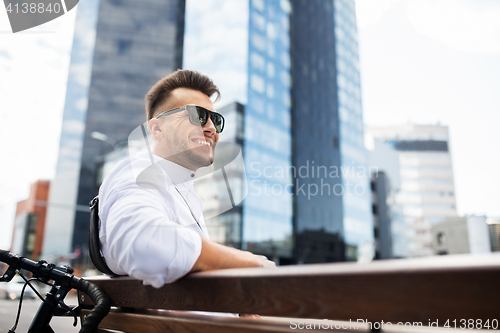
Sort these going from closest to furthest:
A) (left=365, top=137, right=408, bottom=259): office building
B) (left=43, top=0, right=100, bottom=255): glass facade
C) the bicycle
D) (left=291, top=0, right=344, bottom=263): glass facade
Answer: the bicycle → (left=291, top=0, right=344, bottom=263): glass facade → (left=43, top=0, right=100, bottom=255): glass facade → (left=365, top=137, right=408, bottom=259): office building

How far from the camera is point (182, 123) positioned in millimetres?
1240

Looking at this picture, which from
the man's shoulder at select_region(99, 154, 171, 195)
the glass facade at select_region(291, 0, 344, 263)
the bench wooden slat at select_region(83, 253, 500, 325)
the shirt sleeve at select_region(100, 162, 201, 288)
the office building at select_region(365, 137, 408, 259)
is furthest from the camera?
the office building at select_region(365, 137, 408, 259)

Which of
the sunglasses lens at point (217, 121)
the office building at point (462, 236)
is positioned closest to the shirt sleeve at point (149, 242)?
the sunglasses lens at point (217, 121)

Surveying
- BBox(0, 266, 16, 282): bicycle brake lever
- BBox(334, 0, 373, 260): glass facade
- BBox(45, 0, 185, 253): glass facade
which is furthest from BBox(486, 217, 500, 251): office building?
BBox(0, 266, 16, 282): bicycle brake lever

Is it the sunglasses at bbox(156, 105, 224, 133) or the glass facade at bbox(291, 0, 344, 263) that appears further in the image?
the glass facade at bbox(291, 0, 344, 263)

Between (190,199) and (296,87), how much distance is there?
1619 inches

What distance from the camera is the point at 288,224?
113ft

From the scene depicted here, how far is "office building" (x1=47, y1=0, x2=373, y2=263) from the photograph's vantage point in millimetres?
30713

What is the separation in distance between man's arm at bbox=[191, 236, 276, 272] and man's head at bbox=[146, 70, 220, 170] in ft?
1.50

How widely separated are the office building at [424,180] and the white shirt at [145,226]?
303 ft

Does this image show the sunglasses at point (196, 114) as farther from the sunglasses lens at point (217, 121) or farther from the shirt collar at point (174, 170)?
the shirt collar at point (174, 170)

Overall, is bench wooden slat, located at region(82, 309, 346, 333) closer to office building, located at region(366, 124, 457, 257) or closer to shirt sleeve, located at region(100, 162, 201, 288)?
shirt sleeve, located at region(100, 162, 201, 288)

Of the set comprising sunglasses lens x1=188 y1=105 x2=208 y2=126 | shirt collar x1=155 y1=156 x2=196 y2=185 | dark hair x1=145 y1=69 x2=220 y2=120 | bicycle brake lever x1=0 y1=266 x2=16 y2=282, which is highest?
dark hair x1=145 y1=69 x2=220 y2=120

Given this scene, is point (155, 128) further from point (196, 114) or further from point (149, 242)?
point (149, 242)
